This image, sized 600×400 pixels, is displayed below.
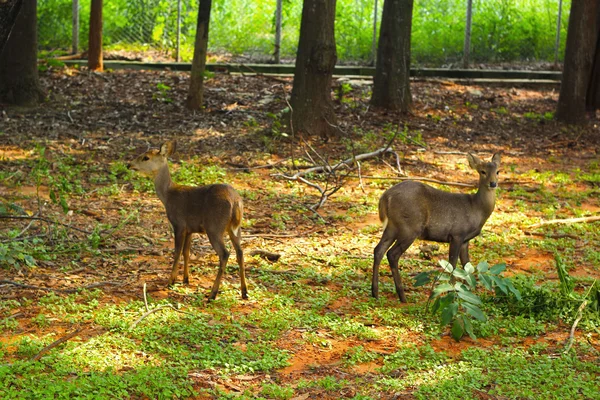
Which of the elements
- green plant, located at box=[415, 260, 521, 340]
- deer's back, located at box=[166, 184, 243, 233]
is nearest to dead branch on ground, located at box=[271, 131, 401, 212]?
deer's back, located at box=[166, 184, 243, 233]

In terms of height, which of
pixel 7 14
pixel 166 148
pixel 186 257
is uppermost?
pixel 7 14

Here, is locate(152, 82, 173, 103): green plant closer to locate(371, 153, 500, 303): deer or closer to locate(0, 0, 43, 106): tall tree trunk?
locate(0, 0, 43, 106): tall tree trunk

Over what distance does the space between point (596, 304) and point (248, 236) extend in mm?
3432

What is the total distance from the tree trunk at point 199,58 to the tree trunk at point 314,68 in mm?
1746

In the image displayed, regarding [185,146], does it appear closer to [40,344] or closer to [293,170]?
[293,170]

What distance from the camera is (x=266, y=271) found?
746cm

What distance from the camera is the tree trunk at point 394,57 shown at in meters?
15.4

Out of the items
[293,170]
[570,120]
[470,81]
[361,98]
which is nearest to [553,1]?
[470,81]

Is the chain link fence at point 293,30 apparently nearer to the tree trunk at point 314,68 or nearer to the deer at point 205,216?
the tree trunk at point 314,68

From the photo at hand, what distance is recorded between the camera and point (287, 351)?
573 cm

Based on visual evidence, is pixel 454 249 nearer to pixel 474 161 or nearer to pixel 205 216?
pixel 474 161

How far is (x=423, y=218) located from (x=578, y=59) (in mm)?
10299

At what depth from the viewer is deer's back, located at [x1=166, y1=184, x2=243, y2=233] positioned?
21.6 feet

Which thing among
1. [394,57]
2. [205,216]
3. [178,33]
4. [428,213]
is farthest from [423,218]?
[178,33]
